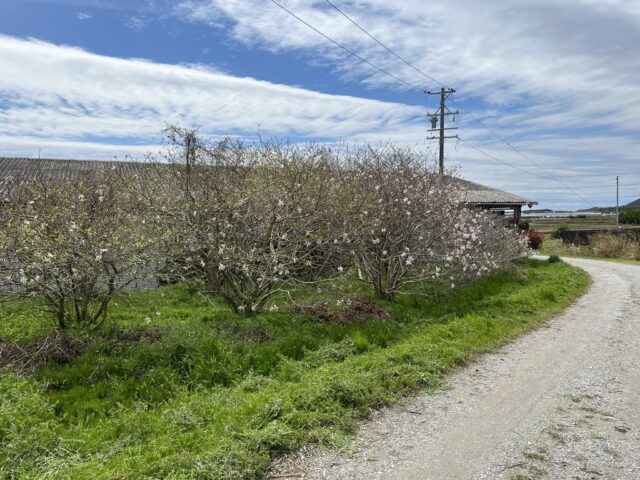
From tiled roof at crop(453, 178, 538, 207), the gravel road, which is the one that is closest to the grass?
the gravel road

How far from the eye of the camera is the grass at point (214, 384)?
409 cm

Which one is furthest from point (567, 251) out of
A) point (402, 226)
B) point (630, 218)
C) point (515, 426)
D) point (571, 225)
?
point (630, 218)

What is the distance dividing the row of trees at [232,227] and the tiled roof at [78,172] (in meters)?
1.56

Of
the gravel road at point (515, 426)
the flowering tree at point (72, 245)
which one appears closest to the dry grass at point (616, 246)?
the gravel road at point (515, 426)

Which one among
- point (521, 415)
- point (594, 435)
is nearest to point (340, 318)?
point (521, 415)

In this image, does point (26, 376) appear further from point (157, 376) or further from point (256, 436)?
point (256, 436)

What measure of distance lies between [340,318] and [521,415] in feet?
14.2

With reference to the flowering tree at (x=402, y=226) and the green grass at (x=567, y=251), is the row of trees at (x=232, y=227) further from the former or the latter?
the green grass at (x=567, y=251)

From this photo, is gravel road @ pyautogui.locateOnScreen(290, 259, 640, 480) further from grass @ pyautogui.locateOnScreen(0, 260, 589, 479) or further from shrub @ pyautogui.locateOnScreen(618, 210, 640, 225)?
shrub @ pyautogui.locateOnScreen(618, 210, 640, 225)

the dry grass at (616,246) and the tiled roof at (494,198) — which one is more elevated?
the tiled roof at (494,198)

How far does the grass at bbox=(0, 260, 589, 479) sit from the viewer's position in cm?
409

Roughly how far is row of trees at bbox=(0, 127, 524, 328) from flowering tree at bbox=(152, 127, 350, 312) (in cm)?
3

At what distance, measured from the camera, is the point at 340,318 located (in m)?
8.92

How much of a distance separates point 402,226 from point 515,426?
21.3 ft
